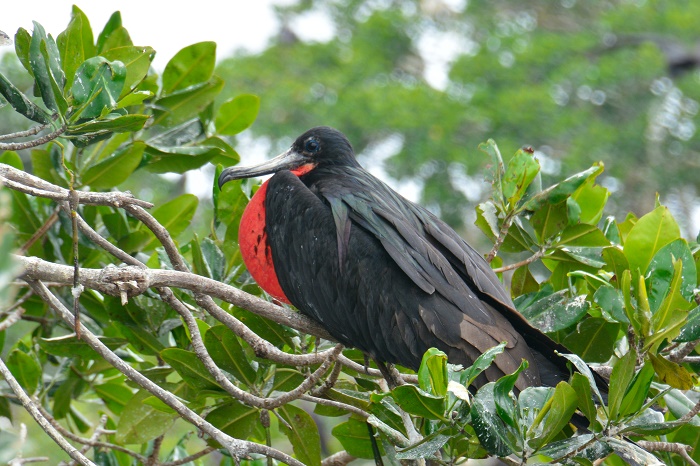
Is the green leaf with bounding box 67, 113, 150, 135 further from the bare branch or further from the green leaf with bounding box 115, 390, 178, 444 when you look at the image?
the green leaf with bounding box 115, 390, 178, 444

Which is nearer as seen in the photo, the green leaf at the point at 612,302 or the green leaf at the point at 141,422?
the green leaf at the point at 612,302

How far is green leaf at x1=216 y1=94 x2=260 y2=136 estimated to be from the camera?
3.08 metres

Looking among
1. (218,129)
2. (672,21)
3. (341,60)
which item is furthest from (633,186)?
(218,129)

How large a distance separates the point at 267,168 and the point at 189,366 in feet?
2.99

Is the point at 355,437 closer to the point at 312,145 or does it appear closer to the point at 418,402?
the point at 418,402

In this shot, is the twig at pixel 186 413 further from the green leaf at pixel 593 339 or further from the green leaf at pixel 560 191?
the green leaf at pixel 560 191

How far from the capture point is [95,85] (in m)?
2.17

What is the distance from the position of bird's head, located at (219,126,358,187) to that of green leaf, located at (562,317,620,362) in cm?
102

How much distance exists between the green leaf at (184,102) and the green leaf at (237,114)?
130 mm

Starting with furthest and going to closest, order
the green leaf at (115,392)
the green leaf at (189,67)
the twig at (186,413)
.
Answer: the green leaf at (115,392) → the green leaf at (189,67) → the twig at (186,413)

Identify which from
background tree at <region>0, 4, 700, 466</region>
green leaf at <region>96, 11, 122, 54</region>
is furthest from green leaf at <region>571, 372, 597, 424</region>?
green leaf at <region>96, 11, 122, 54</region>

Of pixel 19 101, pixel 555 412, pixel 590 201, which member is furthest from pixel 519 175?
pixel 19 101

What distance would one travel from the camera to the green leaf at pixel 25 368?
2658mm

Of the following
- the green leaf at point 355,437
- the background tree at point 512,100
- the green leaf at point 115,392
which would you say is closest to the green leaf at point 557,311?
the green leaf at point 355,437
